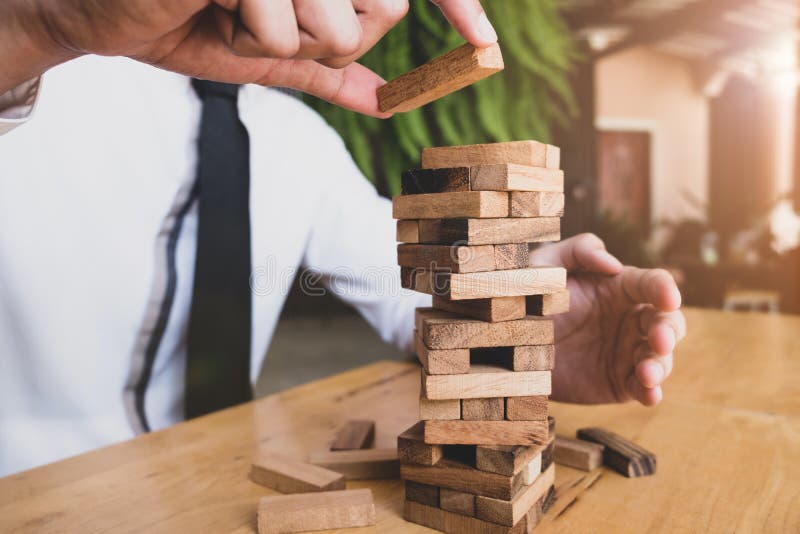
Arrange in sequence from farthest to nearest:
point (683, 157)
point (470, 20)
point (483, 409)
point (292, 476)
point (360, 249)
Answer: point (683, 157) → point (360, 249) → point (292, 476) → point (483, 409) → point (470, 20)

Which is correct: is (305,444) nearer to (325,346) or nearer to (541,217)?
(541,217)

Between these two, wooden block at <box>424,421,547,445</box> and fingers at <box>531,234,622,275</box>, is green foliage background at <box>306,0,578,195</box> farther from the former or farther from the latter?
wooden block at <box>424,421,547,445</box>

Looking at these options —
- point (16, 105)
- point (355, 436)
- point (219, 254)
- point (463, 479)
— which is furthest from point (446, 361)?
point (219, 254)

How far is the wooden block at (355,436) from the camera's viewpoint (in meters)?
1.12

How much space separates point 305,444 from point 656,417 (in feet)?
2.42

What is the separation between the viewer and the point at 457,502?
86 cm

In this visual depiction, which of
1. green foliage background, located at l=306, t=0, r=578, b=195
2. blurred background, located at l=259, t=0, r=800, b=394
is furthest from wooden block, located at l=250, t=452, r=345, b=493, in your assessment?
blurred background, located at l=259, t=0, r=800, b=394

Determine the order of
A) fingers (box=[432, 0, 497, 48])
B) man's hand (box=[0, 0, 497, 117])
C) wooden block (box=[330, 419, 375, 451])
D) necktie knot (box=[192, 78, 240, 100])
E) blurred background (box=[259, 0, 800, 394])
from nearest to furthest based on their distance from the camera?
man's hand (box=[0, 0, 497, 117])
fingers (box=[432, 0, 497, 48])
wooden block (box=[330, 419, 375, 451])
necktie knot (box=[192, 78, 240, 100])
blurred background (box=[259, 0, 800, 394])

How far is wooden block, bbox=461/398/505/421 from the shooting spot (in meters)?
0.86

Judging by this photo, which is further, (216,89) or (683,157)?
(683,157)

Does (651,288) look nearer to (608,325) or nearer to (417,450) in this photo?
(608,325)

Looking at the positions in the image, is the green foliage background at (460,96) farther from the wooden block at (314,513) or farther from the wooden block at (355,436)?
the wooden block at (314,513)

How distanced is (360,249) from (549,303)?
1215 millimetres

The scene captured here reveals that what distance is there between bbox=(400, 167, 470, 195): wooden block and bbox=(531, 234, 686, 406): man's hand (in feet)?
1.39
